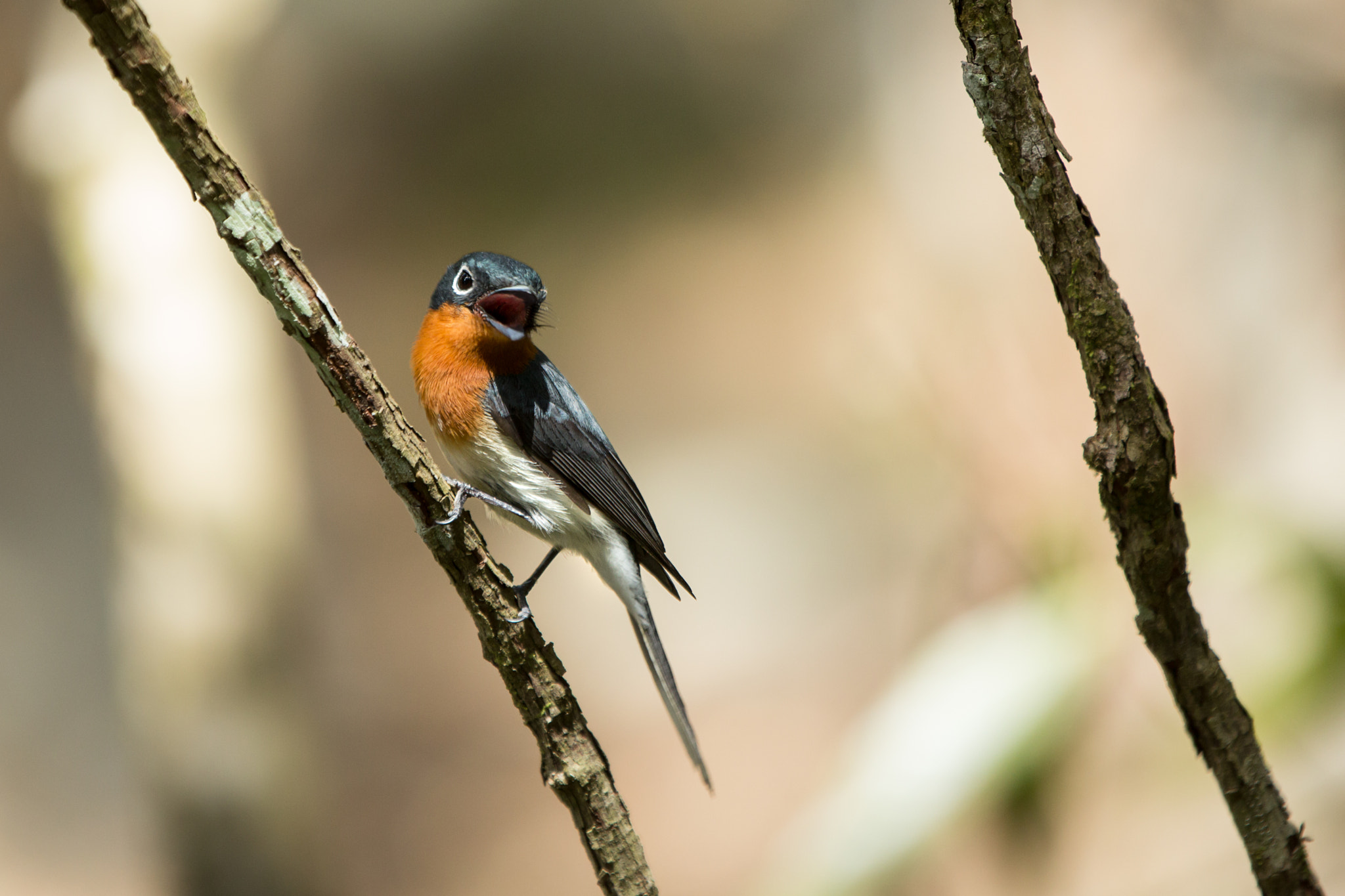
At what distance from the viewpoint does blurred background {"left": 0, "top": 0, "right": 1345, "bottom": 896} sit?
299 centimetres

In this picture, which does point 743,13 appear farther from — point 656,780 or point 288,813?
point 288,813

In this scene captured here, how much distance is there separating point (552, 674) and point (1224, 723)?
1.12 meters

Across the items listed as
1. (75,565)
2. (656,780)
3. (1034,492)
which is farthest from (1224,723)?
(75,565)

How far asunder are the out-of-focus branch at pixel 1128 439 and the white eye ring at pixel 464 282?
1642mm

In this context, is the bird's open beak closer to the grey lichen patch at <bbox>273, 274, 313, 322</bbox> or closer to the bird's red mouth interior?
the bird's red mouth interior

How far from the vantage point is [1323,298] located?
6113 millimetres

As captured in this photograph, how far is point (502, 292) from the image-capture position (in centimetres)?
256

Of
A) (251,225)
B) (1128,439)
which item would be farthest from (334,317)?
(1128,439)

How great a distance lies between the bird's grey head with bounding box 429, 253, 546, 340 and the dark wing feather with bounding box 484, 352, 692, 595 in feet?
0.71

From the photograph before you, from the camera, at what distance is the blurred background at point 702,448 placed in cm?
299

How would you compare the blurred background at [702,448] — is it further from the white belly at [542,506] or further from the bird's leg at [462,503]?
the bird's leg at [462,503]

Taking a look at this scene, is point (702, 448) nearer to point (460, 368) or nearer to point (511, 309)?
point (460, 368)

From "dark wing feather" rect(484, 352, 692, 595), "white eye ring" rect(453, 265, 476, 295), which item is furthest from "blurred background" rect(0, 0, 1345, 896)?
"white eye ring" rect(453, 265, 476, 295)

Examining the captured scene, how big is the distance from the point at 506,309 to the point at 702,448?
6.30 m
